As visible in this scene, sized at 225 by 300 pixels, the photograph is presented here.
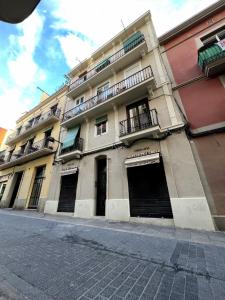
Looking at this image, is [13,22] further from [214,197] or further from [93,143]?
[93,143]

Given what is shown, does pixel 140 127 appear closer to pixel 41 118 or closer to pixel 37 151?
pixel 37 151

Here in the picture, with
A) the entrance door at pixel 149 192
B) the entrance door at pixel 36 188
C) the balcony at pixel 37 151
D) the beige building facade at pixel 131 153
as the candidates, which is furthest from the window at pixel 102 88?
the entrance door at pixel 36 188

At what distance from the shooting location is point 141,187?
7188 mm

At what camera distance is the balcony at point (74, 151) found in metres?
9.91

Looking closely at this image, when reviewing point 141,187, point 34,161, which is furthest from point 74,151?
point 34,161

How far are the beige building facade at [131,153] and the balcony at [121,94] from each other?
56 mm

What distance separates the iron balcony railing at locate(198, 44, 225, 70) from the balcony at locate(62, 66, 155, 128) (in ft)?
8.11

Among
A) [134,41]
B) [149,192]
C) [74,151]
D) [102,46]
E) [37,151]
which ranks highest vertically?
[102,46]

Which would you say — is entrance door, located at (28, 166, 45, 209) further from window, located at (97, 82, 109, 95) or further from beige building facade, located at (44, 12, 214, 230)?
window, located at (97, 82, 109, 95)

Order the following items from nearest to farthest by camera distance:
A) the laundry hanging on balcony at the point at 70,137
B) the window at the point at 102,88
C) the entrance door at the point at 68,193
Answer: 1. the entrance door at the point at 68,193
2. the laundry hanging on balcony at the point at 70,137
3. the window at the point at 102,88

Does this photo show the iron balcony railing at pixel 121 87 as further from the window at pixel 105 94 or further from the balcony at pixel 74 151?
the balcony at pixel 74 151

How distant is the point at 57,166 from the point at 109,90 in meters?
7.21

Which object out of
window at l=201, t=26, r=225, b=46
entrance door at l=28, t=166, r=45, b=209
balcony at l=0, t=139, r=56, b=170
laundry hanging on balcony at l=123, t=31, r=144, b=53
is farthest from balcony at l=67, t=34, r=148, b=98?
entrance door at l=28, t=166, r=45, b=209

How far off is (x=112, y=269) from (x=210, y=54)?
9378mm
